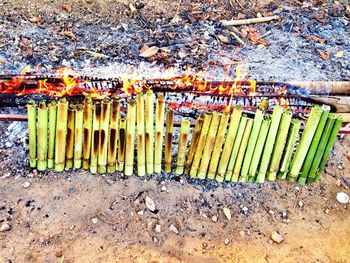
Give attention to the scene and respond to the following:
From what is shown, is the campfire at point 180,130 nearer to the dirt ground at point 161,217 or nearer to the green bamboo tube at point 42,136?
the green bamboo tube at point 42,136

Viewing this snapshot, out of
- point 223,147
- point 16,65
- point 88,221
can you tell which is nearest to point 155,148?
point 223,147

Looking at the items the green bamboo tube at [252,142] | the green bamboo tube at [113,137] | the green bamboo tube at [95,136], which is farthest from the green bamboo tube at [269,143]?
the green bamboo tube at [95,136]

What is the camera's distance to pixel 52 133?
12.1 ft

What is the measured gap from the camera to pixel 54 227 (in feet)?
11.7

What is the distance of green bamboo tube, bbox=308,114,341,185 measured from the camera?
145 inches

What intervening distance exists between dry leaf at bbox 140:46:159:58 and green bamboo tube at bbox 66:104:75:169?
6.77ft

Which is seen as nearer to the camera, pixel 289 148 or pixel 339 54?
pixel 289 148

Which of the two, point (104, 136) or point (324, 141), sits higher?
point (324, 141)

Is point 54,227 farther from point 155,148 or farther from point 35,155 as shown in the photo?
point 155,148

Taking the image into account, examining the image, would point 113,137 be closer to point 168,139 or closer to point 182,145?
point 168,139

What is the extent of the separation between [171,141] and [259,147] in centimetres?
72

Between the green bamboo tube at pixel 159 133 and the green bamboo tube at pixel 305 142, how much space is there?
1.14 m

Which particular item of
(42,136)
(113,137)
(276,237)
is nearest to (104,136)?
(113,137)

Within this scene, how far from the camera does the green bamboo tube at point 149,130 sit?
3.49 metres
